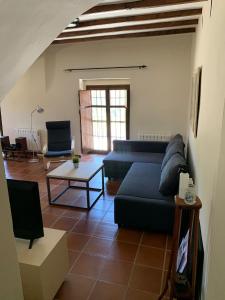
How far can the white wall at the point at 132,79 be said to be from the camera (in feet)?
16.5

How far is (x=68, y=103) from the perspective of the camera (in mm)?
5980

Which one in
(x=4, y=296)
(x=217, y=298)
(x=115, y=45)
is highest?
(x=115, y=45)

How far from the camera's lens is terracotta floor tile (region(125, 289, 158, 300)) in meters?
2.11

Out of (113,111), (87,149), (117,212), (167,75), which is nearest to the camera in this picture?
(117,212)

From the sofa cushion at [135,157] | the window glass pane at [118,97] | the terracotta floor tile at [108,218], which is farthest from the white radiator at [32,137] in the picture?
the terracotta floor tile at [108,218]

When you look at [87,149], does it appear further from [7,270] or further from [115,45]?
[7,270]

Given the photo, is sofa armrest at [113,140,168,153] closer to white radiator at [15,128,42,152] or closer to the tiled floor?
the tiled floor

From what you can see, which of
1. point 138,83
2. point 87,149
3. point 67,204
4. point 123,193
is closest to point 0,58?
point 123,193

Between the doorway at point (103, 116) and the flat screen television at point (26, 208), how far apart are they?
403 cm

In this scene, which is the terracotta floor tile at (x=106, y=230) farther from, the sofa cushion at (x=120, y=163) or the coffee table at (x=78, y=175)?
the sofa cushion at (x=120, y=163)

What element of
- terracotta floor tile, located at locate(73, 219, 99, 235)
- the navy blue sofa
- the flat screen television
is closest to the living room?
the navy blue sofa

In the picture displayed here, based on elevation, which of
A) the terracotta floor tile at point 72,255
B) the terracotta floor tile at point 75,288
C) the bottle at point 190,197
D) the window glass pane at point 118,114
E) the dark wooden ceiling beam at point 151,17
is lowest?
the terracotta floor tile at point 75,288

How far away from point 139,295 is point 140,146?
10.7 ft

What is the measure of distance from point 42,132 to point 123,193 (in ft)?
13.0
